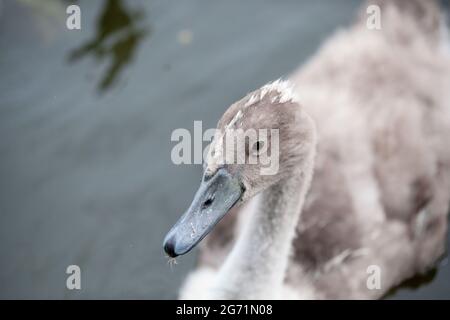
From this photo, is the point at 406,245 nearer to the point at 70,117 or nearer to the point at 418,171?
the point at 418,171

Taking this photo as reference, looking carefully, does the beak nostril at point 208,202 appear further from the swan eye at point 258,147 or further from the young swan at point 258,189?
the swan eye at point 258,147

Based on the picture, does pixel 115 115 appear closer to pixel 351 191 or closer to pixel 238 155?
pixel 351 191

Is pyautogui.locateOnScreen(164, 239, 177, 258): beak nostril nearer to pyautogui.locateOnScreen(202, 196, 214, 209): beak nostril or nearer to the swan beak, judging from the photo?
the swan beak

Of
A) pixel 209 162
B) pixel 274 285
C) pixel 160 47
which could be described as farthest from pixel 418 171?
pixel 160 47

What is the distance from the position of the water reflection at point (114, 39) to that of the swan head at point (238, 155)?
305 cm

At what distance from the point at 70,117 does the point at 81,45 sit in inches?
33.3

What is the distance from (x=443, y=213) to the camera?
4777 millimetres

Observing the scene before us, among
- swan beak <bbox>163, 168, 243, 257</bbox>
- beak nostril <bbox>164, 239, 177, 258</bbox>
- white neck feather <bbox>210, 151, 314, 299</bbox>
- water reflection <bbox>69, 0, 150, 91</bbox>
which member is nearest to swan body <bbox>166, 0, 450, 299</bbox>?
white neck feather <bbox>210, 151, 314, 299</bbox>

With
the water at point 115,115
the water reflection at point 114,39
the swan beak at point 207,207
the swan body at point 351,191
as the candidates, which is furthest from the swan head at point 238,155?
the water reflection at point 114,39

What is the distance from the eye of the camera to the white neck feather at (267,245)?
355 centimetres

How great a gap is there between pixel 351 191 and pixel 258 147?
1.28 m

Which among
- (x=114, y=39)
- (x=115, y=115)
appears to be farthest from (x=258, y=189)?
(x=114, y=39)

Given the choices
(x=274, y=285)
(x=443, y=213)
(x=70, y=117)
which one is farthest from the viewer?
(x=70, y=117)

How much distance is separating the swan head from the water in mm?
1717
